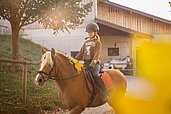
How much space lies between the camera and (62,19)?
24.3 ft

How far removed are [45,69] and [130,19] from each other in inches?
512

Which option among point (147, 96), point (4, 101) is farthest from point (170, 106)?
point (4, 101)

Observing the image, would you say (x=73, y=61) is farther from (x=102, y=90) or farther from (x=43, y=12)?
(x=43, y=12)

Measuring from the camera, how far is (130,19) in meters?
15.5

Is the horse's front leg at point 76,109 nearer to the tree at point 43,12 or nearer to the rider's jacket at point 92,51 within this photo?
the rider's jacket at point 92,51

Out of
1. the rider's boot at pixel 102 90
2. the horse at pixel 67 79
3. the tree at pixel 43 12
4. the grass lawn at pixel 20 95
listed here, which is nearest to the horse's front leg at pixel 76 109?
the horse at pixel 67 79

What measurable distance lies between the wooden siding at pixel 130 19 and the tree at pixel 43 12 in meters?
7.28

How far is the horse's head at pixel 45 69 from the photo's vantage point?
2.85 meters

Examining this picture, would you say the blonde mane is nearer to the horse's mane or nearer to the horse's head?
the horse's head

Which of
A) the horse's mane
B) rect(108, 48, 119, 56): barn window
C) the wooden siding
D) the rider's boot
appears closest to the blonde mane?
the horse's mane

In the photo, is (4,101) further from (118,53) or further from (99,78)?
(118,53)

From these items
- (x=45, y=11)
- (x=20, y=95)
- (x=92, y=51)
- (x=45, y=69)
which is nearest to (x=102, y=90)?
(x=92, y=51)

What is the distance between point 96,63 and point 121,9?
12061 mm

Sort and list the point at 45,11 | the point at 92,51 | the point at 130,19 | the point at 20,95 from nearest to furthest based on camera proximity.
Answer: the point at 92,51 < the point at 20,95 < the point at 45,11 < the point at 130,19
